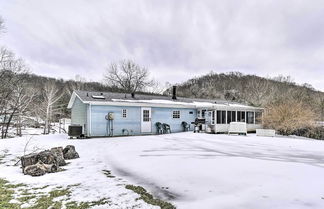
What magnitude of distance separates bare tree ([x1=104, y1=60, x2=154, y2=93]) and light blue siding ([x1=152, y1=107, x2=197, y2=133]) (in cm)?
1852

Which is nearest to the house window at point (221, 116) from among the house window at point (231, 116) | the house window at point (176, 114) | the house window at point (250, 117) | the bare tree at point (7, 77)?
the house window at point (231, 116)

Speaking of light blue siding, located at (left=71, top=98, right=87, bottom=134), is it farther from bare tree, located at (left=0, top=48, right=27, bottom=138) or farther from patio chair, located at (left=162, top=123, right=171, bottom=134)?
bare tree, located at (left=0, top=48, right=27, bottom=138)

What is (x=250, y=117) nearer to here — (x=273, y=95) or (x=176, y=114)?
(x=176, y=114)

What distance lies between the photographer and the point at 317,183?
11.9 ft

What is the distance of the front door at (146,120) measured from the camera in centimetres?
1423

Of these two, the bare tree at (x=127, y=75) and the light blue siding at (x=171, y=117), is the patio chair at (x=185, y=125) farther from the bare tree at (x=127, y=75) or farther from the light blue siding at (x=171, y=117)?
the bare tree at (x=127, y=75)

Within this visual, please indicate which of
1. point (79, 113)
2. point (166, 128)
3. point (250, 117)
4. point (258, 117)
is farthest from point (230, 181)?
point (258, 117)

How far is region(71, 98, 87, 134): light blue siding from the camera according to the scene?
13086mm

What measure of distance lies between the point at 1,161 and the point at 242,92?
3981cm

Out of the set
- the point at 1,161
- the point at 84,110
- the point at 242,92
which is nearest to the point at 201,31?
the point at 84,110

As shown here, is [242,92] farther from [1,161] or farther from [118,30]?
[1,161]

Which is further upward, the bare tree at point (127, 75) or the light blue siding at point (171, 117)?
the bare tree at point (127, 75)

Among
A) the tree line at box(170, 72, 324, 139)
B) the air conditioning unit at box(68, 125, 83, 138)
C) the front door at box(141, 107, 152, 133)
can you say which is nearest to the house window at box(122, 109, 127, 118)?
the front door at box(141, 107, 152, 133)

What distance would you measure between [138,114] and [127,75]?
2070 centimetres
